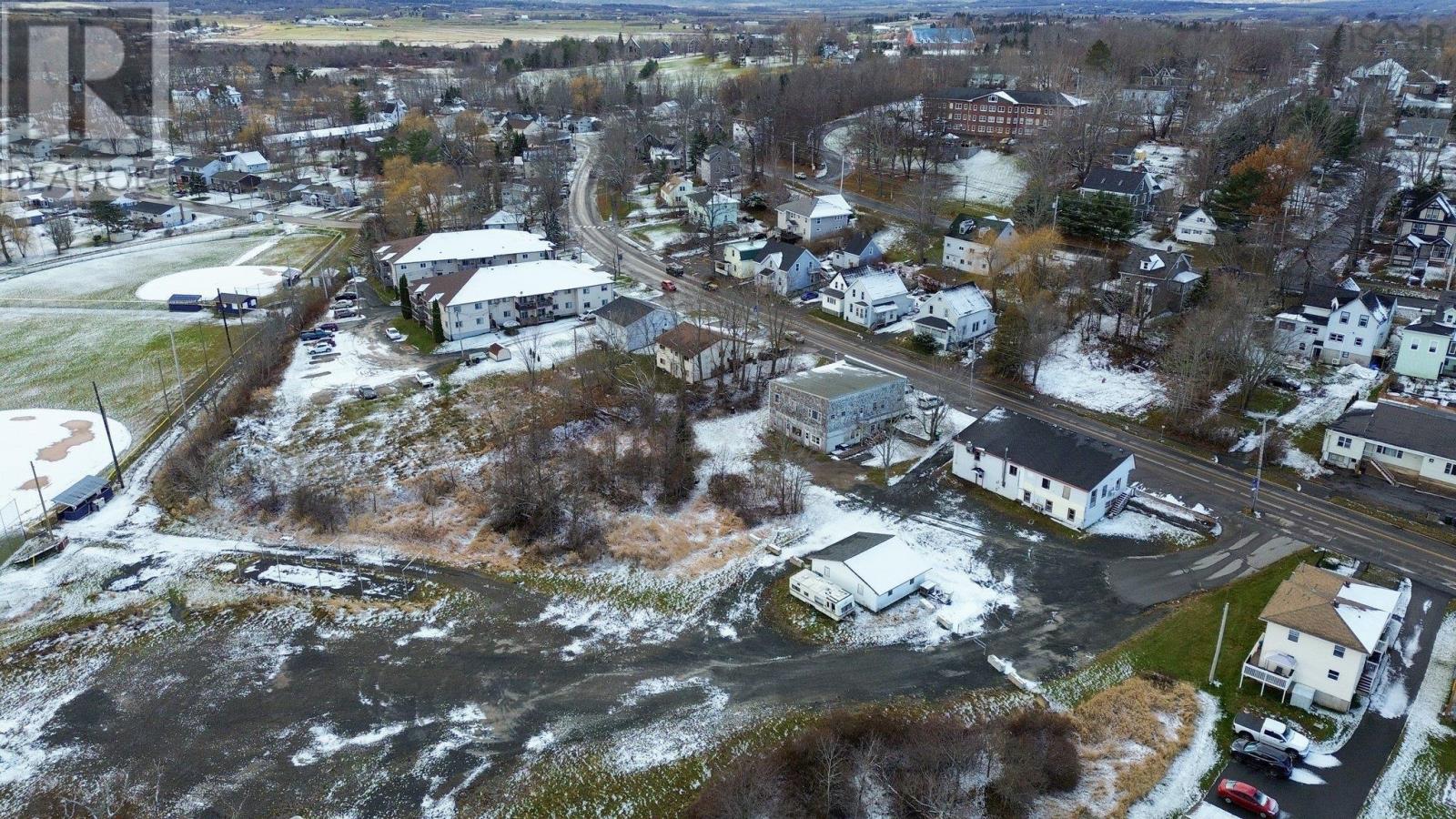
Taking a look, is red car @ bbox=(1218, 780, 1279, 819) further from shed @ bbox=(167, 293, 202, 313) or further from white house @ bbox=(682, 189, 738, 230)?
shed @ bbox=(167, 293, 202, 313)

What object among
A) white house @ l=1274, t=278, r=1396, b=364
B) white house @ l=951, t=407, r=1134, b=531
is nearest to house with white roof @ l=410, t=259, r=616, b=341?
white house @ l=951, t=407, r=1134, b=531

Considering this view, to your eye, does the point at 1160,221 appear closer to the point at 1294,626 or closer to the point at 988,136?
the point at 988,136

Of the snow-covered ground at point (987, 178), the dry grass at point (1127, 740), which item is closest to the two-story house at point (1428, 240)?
the snow-covered ground at point (987, 178)

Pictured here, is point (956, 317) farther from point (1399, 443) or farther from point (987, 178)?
point (987, 178)

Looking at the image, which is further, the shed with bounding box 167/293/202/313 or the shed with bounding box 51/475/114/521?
the shed with bounding box 167/293/202/313

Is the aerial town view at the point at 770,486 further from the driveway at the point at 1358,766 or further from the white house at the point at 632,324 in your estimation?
the white house at the point at 632,324

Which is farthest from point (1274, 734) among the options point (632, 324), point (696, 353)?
point (632, 324)
